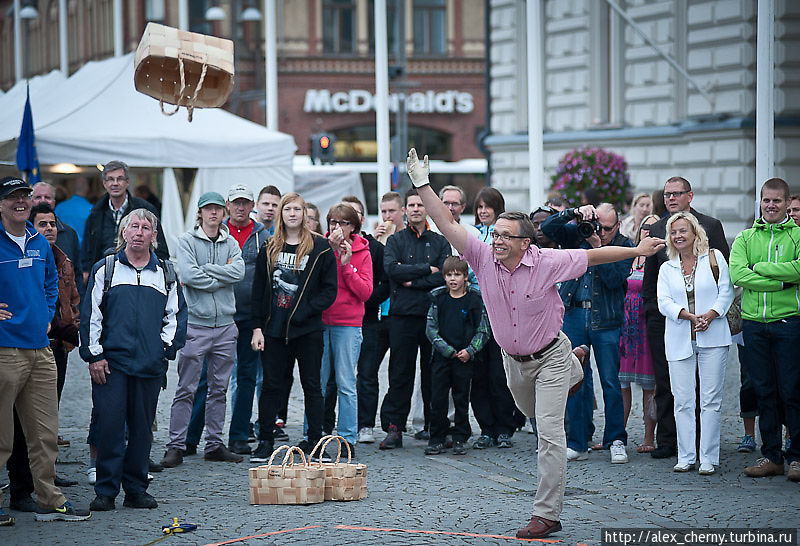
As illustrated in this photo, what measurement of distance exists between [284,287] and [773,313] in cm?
374

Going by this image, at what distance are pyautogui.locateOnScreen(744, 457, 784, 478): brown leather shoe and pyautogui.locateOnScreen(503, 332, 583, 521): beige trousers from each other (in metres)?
2.10

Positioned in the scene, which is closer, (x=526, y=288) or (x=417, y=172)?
(x=417, y=172)

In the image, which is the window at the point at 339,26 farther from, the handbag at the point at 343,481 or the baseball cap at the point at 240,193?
the handbag at the point at 343,481

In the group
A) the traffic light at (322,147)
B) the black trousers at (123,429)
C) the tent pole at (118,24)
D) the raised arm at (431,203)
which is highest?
the tent pole at (118,24)

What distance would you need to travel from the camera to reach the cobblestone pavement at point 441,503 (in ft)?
23.7

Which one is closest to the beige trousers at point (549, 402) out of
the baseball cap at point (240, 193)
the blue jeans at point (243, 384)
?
the blue jeans at point (243, 384)

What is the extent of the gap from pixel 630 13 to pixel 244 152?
8242 millimetres

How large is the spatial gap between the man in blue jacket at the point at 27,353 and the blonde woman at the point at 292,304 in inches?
85.9

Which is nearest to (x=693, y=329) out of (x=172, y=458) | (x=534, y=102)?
(x=172, y=458)

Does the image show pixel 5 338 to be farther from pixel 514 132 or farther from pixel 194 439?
pixel 514 132

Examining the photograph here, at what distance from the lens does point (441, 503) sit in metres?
8.05

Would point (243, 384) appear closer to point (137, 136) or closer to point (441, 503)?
point (441, 503)

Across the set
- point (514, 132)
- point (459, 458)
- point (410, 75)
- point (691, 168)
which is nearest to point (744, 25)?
point (691, 168)

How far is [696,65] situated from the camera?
2181 cm
